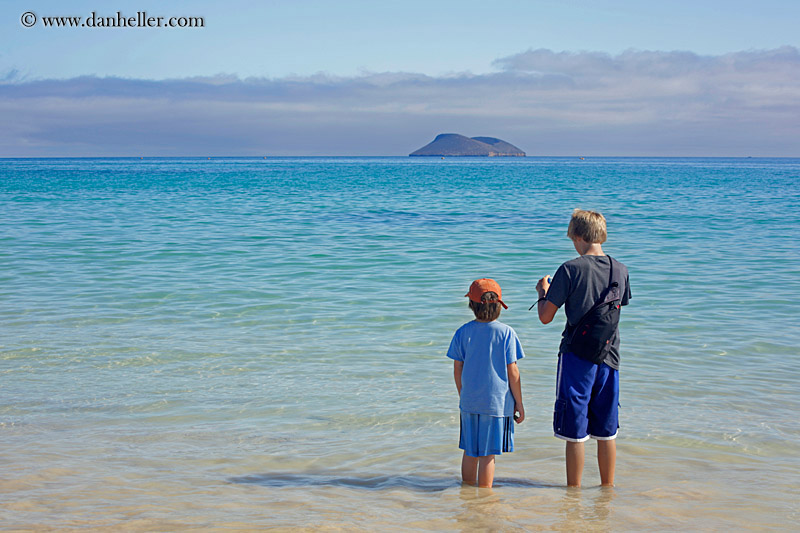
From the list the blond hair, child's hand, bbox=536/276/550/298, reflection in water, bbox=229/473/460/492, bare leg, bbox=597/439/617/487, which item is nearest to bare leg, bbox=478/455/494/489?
reflection in water, bbox=229/473/460/492

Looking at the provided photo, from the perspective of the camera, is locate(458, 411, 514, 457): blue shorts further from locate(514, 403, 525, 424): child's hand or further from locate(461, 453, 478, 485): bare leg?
locate(461, 453, 478, 485): bare leg

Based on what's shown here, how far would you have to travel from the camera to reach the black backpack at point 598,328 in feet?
13.5

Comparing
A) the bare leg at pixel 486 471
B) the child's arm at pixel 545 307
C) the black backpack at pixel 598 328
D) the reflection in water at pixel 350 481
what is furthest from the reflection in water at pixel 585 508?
the child's arm at pixel 545 307

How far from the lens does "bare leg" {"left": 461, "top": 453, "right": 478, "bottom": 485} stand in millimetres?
4477

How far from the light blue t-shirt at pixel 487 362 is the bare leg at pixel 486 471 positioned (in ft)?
1.19

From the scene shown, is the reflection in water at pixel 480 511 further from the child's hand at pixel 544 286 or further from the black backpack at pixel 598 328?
the child's hand at pixel 544 286

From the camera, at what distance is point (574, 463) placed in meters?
4.45

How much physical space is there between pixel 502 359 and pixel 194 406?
10.6 feet

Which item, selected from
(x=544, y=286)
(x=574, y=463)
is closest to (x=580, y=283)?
(x=544, y=286)

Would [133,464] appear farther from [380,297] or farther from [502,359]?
[380,297]

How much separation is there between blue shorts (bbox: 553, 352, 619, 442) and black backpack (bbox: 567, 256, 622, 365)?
0.06 meters

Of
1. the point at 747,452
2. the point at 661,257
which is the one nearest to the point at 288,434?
the point at 747,452

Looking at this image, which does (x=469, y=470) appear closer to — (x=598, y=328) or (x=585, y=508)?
(x=585, y=508)

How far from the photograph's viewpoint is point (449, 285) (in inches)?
466
